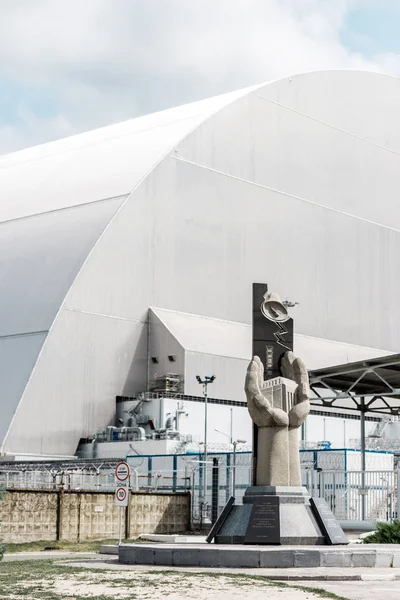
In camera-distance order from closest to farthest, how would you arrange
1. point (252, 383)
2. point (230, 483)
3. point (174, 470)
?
point (252, 383), point (230, 483), point (174, 470)

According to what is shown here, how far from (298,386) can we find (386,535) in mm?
4454

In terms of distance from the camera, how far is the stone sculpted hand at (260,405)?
76.4 feet

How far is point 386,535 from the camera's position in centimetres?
2530

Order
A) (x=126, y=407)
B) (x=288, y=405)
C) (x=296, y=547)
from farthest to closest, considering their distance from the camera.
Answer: (x=126, y=407) → (x=288, y=405) → (x=296, y=547)

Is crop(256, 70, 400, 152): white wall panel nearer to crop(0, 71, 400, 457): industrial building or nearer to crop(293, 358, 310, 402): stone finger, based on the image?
crop(0, 71, 400, 457): industrial building

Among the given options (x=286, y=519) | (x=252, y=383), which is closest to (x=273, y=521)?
(x=286, y=519)

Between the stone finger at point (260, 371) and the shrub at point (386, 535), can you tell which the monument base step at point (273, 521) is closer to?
the stone finger at point (260, 371)

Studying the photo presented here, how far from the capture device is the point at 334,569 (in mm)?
19391

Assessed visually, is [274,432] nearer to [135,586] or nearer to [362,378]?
[135,586]

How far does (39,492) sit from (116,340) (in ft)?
72.2

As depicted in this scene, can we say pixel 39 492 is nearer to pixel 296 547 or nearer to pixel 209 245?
pixel 296 547

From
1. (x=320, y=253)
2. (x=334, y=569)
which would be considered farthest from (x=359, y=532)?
(x=320, y=253)

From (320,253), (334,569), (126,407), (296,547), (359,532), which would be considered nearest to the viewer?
(334,569)

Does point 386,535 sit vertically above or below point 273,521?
below
